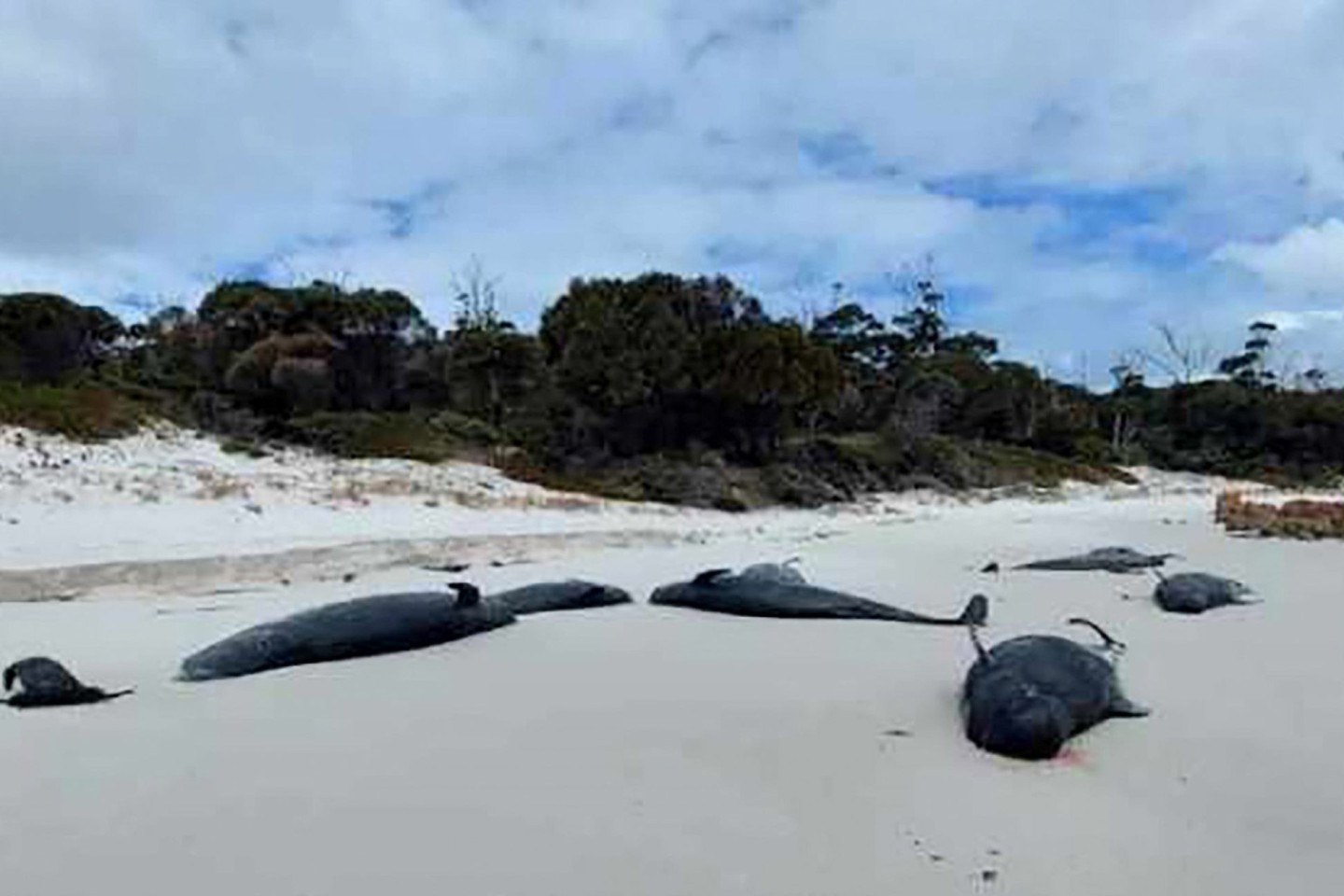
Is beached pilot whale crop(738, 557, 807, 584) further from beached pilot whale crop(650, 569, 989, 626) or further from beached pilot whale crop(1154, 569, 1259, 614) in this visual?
beached pilot whale crop(1154, 569, 1259, 614)

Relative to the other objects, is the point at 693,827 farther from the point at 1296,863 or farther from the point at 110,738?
the point at 110,738

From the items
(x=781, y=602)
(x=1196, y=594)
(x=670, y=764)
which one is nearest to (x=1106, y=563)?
(x=1196, y=594)

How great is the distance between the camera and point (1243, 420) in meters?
53.9

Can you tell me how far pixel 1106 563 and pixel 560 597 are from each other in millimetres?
5604

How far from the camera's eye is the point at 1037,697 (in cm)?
523

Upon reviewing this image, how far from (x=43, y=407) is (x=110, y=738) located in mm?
19983

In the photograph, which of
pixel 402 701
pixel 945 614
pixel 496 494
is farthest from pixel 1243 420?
pixel 402 701

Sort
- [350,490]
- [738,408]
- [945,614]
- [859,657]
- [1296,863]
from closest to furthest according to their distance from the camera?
[1296,863], [859,657], [945,614], [350,490], [738,408]

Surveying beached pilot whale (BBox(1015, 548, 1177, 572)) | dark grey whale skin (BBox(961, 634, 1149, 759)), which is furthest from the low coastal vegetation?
dark grey whale skin (BBox(961, 634, 1149, 759))

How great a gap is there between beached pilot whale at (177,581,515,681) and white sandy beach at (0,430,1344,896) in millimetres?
180

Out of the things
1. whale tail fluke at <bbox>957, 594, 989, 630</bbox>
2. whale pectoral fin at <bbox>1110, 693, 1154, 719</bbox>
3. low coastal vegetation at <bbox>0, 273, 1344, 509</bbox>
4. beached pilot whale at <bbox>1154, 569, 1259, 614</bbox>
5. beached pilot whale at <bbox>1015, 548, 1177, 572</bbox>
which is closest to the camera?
whale pectoral fin at <bbox>1110, 693, 1154, 719</bbox>

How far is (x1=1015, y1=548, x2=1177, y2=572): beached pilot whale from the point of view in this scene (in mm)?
12352

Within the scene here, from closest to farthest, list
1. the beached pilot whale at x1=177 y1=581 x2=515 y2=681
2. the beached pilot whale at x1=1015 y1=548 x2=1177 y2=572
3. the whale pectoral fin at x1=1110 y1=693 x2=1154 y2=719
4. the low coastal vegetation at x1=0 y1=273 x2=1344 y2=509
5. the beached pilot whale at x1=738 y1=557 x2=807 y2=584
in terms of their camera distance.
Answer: the whale pectoral fin at x1=1110 y1=693 x2=1154 y2=719
the beached pilot whale at x1=177 y1=581 x2=515 y2=681
the beached pilot whale at x1=738 y1=557 x2=807 y2=584
the beached pilot whale at x1=1015 y1=548 x2=1177 y2=572
the low coastal vegetation at x1=0 y1=273 x2=1344 y2=509

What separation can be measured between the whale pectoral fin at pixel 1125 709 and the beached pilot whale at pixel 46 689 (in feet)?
14.1
